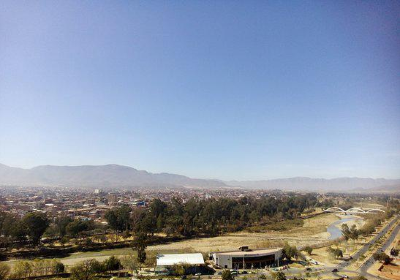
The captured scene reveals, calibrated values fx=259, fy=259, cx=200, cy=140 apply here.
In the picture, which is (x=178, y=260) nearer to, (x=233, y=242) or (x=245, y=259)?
(x=245, y=259)

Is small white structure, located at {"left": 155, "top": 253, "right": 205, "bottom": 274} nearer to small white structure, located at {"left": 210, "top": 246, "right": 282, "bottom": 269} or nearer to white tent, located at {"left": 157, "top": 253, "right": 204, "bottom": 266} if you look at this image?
white tent, located at {"left": 157, "top": 253, "right": 204, "bottom": 266}

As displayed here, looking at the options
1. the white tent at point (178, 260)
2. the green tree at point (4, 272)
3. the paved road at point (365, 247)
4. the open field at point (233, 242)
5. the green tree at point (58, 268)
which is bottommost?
the open field at point (233, 242)

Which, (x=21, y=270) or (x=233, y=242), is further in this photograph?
(x=233, y=242)

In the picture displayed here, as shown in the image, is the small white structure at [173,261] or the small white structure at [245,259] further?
the small white structure at [245,259]

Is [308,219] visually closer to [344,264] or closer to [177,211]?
[177,211]

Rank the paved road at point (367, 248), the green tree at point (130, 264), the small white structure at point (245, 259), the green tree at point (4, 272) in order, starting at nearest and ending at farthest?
the green tree at point (4, 272), the paved road at point (367, 248), the green tree at point (130, 264), the small white structure at point (245, 259)

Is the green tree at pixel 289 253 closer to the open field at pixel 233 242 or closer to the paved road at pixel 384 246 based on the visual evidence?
the open field at pixel 233 242

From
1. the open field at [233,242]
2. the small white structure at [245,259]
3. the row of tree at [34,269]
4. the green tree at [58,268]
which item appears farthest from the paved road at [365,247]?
the row of tree at [34,269]

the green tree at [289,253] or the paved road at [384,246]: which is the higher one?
the green tree at [289,253]

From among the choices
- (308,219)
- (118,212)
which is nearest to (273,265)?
(118,212)

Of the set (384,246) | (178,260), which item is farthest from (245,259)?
(384,246)

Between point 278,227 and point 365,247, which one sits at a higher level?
point 365,247
